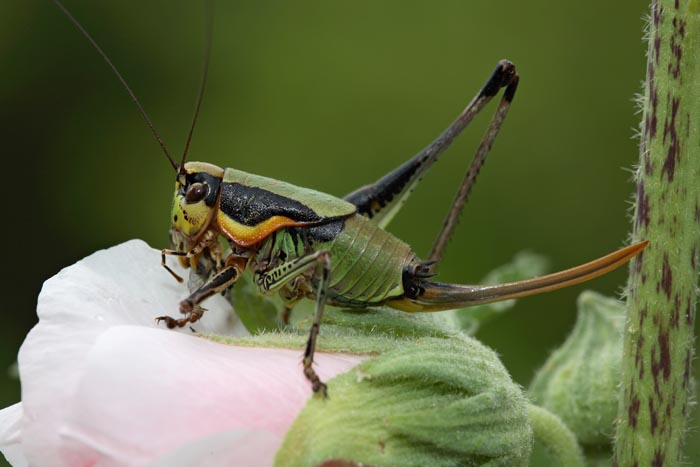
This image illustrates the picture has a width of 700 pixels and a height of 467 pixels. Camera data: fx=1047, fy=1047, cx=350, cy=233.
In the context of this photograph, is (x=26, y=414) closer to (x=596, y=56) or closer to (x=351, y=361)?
(x=351, y=361)

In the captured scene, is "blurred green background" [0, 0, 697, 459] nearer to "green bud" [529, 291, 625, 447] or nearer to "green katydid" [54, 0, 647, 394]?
"green bud" [529, 291, 625, 447]

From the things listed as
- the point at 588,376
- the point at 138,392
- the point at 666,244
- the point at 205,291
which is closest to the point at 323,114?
the point at 588,376

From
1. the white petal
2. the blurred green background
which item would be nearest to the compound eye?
the white petal

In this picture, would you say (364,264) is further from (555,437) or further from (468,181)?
(555,437)

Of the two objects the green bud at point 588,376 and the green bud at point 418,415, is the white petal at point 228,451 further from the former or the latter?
the green bud at point 588,376

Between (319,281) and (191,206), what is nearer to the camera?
(319,281)

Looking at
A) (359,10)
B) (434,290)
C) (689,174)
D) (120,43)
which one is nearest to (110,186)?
(120,43)
